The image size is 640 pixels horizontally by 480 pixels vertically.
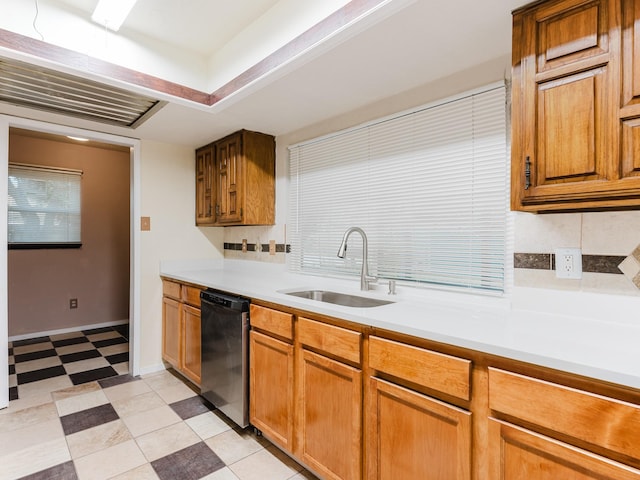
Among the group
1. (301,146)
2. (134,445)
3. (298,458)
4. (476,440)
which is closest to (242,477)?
(298,458)

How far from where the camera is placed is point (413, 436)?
1266 mm

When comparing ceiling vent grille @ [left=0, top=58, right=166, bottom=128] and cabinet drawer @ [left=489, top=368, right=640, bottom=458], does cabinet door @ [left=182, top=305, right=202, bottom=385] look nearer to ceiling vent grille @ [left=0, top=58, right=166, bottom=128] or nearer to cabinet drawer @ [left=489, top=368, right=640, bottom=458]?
ceiling vent grille @ [left=0, top=58, right=166, bottom=128]

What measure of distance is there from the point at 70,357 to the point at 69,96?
2.51 metres

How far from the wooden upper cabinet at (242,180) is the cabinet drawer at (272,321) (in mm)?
1003

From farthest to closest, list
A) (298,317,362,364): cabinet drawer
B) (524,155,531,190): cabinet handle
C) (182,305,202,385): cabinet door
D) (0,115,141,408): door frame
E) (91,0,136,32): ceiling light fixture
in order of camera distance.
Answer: (182,305,202,385): cabinet door < (0,115,141,408): door frame < (91,0,136,32): ceiling light fixture < (298,317,362,364): cabinet drawer < (524,155,531,190): cabinet handle

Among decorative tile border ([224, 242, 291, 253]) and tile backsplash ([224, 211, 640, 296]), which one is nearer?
tile backsplash ([224, 211, 640, 296])

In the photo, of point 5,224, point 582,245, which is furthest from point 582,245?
point 5,224

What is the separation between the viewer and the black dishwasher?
6.68ft

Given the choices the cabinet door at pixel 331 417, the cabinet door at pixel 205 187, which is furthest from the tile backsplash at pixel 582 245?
the cabinet door at pixel 205 187

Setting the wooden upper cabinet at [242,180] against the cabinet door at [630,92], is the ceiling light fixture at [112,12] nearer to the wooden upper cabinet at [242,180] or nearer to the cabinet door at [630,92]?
the wooden upper cabinet at [242,180]

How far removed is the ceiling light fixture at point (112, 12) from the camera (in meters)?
1.68

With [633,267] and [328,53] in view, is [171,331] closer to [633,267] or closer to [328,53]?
[328,53]

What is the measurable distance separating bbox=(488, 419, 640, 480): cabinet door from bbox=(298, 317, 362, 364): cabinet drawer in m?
0.56

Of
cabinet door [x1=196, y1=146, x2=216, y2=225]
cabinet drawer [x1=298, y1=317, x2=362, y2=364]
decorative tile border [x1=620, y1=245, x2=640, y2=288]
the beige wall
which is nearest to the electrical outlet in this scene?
decorative tile border [x1=620, y1=245, x2=640, y2=288]
